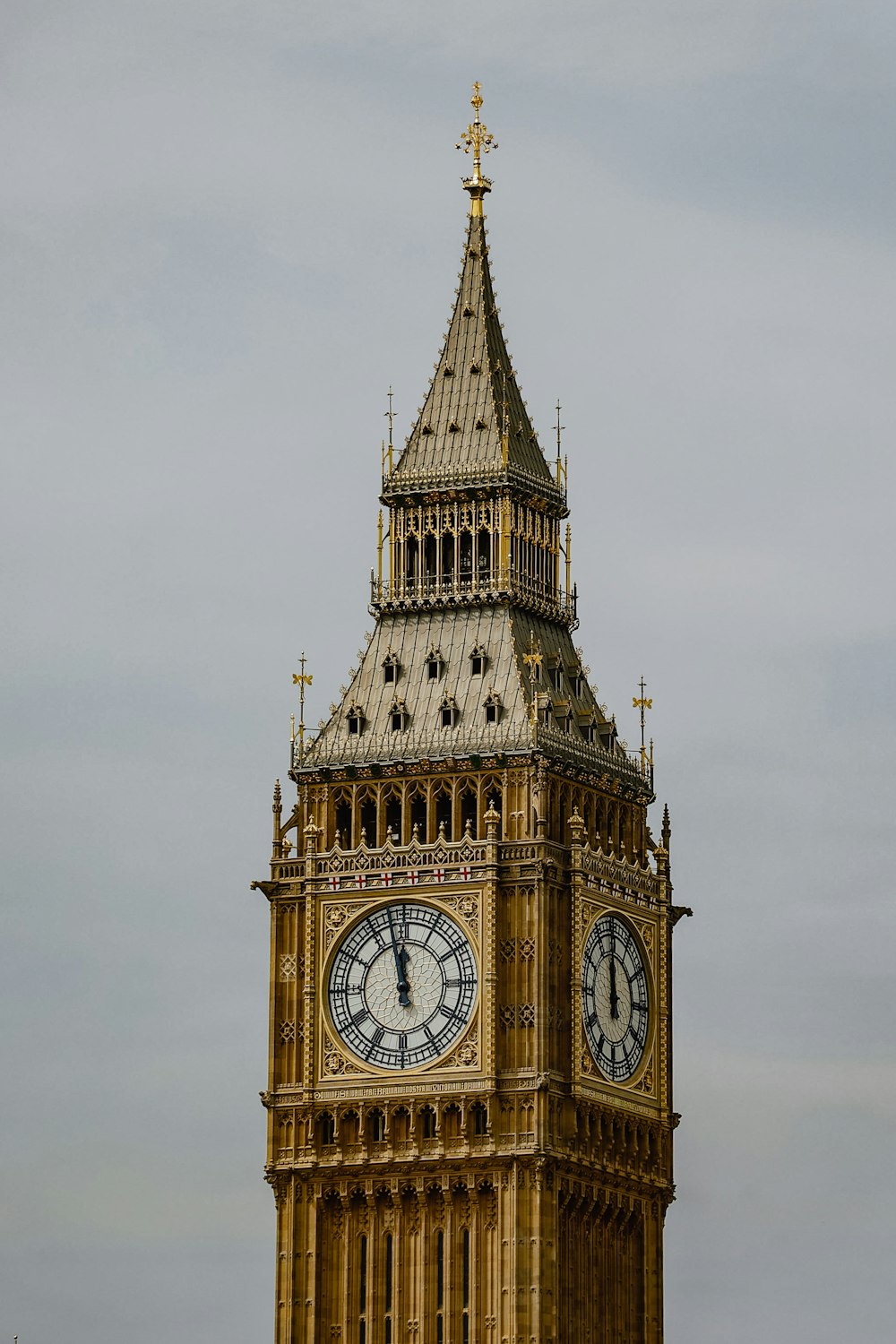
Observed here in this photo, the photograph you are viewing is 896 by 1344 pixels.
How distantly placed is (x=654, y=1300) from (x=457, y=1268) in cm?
628

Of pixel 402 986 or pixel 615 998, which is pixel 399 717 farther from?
pixel 615 998

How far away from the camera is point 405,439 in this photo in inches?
5728

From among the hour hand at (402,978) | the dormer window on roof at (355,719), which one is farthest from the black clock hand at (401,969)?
the dormer window on roof at (355,719)

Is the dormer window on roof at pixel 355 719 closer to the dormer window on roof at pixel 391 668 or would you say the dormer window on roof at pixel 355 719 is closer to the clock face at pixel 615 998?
the dormer window on roof at pixel 391 668

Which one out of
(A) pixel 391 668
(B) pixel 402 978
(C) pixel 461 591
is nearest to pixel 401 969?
(B) pixel 402 978

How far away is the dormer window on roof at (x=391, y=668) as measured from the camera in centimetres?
14312

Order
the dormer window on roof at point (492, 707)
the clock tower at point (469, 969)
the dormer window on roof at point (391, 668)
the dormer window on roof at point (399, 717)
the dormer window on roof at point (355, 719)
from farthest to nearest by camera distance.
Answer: the dormer window on roof at point (391, 668) → the dormer window on roof at point (355, 719) → the dormer window on roof at point (399, 717) → the dormer window on roof at point (492, 707) → the clock tower at point (469, 969)

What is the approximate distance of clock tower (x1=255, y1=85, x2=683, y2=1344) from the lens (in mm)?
138000

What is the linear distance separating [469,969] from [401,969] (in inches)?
67.4

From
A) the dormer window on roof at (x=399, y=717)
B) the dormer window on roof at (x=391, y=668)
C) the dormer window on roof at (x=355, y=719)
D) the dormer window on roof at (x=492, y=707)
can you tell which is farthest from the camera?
the dormer window on roof at (x=391, y=668)

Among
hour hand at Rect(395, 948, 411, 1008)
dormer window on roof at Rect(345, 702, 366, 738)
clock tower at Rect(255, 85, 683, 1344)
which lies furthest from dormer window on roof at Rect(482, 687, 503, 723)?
hour hand at Rect(395, 948, 411, 1008)

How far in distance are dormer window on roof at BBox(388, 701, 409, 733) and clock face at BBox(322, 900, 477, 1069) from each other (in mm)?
4557

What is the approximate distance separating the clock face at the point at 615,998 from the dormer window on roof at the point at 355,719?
7417mm

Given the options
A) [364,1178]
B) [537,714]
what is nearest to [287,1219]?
[364,1178]
